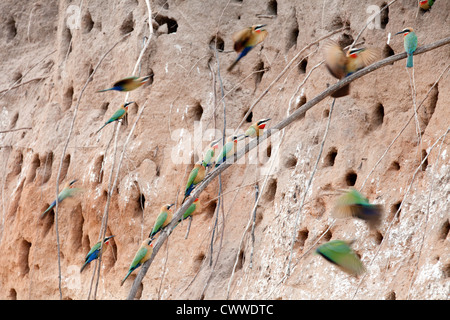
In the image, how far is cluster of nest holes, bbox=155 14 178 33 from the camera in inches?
212

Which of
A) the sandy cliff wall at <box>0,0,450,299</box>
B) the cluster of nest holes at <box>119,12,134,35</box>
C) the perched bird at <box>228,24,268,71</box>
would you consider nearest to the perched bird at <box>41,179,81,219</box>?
the sandy cliff wall at <box>0,0,450,299</box>

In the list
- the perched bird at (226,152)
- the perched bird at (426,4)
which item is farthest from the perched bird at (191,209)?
the perched bird at (426,4)

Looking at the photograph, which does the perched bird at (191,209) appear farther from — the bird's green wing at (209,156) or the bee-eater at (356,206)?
the bee-eater at (356,206)

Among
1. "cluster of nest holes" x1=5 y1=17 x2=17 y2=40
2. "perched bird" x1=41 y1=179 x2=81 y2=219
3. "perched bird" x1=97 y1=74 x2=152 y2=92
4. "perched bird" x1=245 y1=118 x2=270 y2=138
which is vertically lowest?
"cluster of nest holes" x1=5 y1=17 x2=17 y2=40

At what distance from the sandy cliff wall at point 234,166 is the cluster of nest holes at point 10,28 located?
1.93 feet

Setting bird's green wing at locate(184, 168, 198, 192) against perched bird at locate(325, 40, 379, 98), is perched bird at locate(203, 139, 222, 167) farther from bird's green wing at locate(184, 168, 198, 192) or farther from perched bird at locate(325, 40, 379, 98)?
perched bird at locate(325, 40, 379, 98)

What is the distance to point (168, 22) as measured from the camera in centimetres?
544

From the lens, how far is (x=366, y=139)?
4.04 meters

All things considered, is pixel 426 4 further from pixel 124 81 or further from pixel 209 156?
pixel 124 81

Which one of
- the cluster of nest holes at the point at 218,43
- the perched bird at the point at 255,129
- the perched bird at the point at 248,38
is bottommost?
the cluster of nest holes at the point at 218,43

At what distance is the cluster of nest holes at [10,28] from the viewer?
7480 millimetres

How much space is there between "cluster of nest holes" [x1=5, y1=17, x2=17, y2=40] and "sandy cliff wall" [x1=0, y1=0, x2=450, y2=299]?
1.93 ft

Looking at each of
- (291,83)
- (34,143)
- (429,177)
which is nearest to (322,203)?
(429,177)

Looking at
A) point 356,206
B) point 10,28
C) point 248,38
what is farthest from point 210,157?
point 10,28
